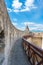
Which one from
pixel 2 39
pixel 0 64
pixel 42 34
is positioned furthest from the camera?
pixel 42 34

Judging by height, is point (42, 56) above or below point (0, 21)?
below

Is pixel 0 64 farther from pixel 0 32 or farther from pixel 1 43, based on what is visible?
pixel 1 43

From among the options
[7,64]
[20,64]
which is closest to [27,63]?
[20,64]

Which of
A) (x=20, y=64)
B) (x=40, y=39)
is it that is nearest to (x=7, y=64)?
(x=20, y=64)

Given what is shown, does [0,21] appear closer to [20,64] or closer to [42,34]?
[20,64]

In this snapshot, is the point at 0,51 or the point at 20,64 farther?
the point at 0,51

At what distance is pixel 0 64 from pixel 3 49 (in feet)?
4.74

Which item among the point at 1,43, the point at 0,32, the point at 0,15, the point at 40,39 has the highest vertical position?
the point at 0,15

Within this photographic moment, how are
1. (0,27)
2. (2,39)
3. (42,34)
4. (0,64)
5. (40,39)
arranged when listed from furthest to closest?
(42,34), (40,39), (2,39), (0,27), (0,64)

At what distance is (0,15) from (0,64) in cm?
129

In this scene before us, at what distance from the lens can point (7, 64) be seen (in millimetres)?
5012

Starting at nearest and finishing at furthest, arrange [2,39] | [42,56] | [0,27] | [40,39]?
[42,56] < [0,27] < [2,39] < [40,39]

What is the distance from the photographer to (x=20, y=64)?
16.6ft

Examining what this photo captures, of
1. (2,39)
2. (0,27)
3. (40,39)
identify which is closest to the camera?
(0,27)
